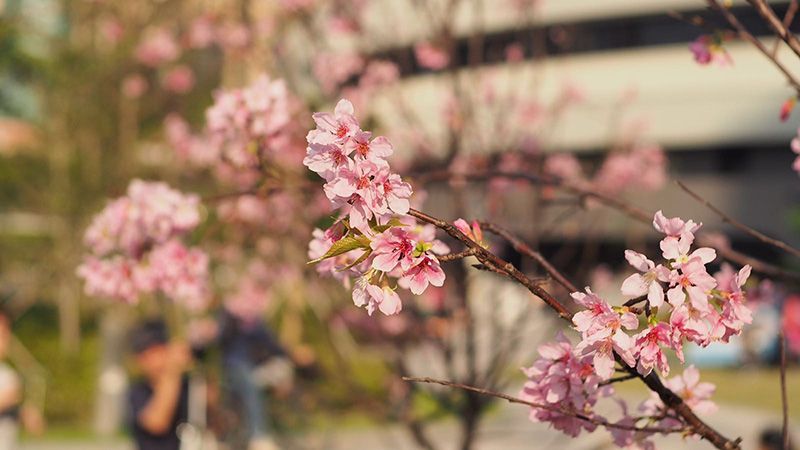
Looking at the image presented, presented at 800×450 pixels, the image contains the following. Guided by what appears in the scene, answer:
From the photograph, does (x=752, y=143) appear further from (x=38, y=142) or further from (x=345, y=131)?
(x=345, y=131)

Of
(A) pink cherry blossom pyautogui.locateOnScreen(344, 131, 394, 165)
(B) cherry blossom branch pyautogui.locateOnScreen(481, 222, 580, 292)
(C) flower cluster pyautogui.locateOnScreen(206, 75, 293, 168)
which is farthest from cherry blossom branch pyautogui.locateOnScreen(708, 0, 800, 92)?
(C) flower cluster pyautogui.locateOnScreen(206, 75, 293, 168)

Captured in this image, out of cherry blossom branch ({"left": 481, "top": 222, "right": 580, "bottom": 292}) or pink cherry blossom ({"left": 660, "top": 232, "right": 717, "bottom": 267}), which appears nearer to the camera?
pink cherry blossom ({"left": 660, "top": 232, "right": 717, "bottom": 267})

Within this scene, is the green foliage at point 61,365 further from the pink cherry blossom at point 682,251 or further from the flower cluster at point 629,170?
the pink cherry blossom at point 682,251

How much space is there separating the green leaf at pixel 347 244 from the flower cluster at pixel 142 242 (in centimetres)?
189

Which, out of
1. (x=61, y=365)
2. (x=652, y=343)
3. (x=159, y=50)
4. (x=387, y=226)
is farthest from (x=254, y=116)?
(x=61, y=365)

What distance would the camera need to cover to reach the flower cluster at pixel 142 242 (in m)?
3.62

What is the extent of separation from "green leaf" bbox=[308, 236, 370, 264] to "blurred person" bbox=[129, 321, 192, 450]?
3551mm

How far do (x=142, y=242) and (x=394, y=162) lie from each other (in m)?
4.77

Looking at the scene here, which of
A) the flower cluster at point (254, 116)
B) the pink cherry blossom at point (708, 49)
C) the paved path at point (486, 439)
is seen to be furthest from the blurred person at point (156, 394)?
the paved path at point (486, 439)

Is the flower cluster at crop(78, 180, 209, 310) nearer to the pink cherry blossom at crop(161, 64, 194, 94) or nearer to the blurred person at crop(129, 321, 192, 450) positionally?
the blurred person at crop(129, 321, 192, 450)

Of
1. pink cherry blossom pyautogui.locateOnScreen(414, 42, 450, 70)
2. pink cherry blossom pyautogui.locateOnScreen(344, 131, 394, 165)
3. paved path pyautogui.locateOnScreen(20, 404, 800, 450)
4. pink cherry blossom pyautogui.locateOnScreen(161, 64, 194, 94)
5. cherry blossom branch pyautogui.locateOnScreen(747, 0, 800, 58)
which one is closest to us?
pink cherry blossom pyautogui.locateOnScreen(344, 131, 394, 165)

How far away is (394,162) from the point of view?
27.3 feet

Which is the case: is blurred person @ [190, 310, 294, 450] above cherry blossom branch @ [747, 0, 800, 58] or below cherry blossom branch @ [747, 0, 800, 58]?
above

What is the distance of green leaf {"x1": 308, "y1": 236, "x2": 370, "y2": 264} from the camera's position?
5.85ft
